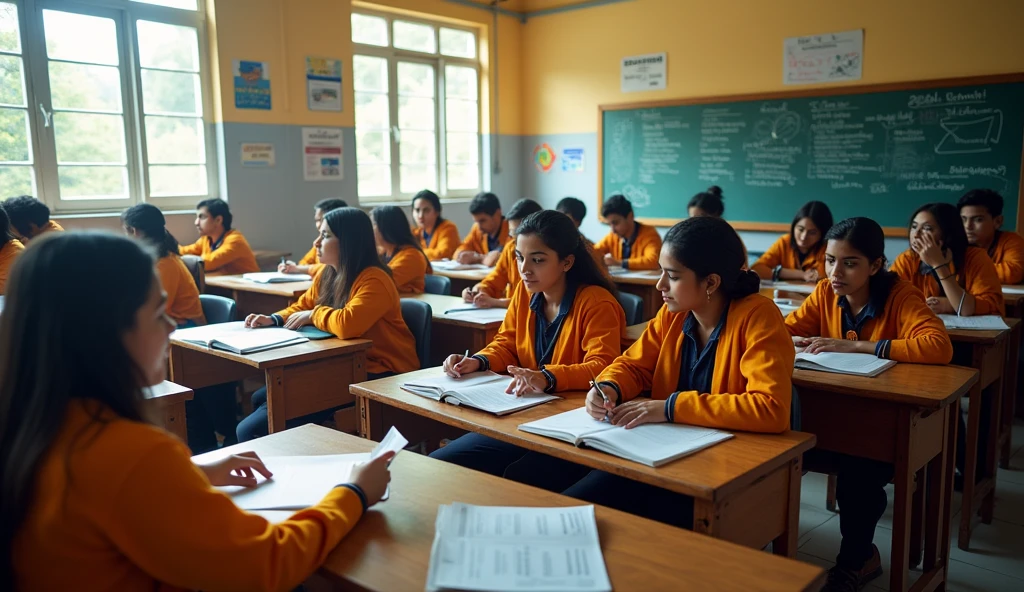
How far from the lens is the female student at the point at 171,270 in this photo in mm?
3578

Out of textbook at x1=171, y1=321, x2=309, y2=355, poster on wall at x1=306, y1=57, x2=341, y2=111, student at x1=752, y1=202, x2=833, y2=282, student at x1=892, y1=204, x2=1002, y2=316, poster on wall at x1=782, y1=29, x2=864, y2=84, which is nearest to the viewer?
textbook at x1=171, y1=321, x2=309, y2=355

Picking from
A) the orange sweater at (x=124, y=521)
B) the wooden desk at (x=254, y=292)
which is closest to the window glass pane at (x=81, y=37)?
the wooden desk at (x=254, y=292)

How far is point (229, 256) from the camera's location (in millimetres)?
5105

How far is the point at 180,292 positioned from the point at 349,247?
104cm

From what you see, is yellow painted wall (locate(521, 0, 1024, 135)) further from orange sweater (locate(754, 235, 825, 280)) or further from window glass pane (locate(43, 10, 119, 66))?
Result: window glass pane (locate(43, 10, 119, 66))

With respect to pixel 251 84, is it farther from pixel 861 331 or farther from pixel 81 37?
pixel 861 331

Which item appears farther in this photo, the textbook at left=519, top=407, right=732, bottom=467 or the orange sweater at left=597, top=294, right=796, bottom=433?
the orange sweater at left=597, top=294, right=796, bottom=433

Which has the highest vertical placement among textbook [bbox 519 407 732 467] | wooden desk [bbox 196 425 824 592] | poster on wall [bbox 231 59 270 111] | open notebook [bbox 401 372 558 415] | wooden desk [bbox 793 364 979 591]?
poster on wall [bbox 231 59 270 111]

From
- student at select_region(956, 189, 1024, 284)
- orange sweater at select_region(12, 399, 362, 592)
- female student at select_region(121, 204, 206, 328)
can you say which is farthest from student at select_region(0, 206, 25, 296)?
student at select_region(956, 189, 1024, 284)

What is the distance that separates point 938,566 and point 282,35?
536cm

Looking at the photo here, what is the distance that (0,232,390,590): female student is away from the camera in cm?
99

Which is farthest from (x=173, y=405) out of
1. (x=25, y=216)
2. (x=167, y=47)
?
(x=167, y=47)

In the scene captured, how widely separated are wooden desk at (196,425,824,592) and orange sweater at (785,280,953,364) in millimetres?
1407

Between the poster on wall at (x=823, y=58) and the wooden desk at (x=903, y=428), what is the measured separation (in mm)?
3994
